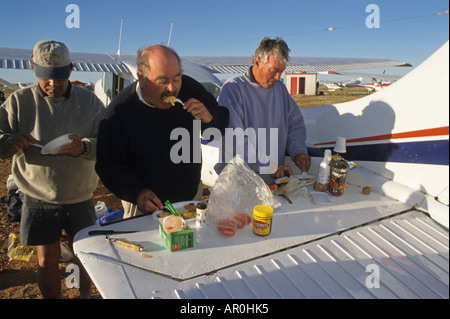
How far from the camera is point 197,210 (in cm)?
149

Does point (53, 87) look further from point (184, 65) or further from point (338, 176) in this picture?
point (184, 65)

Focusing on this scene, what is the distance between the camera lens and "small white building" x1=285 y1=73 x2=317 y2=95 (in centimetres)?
3441

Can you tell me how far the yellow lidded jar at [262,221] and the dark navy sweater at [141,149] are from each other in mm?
694

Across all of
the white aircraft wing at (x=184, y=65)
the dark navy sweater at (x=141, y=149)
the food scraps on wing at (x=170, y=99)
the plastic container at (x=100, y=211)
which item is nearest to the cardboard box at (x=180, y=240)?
the dark navy sweater at (x=141, y=149)

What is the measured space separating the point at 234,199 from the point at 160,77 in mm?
796

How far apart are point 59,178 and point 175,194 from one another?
2.60 feet

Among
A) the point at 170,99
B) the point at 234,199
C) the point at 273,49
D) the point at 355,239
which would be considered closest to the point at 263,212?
the point at 234,199

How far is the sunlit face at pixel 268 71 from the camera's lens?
2.07 meters

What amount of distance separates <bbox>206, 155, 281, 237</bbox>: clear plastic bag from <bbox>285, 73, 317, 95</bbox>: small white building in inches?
1355

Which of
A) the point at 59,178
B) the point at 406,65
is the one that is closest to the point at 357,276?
the point at 59,178

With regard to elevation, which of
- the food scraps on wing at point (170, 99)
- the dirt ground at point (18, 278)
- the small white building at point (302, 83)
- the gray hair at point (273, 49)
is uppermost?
the small white building at point (302, 83)

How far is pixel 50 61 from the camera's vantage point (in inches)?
74.9

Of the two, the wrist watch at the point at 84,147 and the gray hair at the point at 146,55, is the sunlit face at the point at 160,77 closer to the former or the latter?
the gray hair at the point at 146,55

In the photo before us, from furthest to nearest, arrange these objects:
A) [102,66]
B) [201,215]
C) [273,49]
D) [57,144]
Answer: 1. [102,66]
2. [273,49]
3. [57,144]
4. [201,215]
